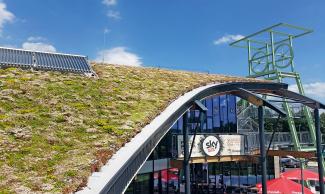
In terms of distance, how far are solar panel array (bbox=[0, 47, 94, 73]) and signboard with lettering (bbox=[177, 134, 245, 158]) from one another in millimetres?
10675

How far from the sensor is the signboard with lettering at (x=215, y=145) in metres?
30.2

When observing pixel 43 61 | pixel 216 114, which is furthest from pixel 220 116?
pixel 43 61

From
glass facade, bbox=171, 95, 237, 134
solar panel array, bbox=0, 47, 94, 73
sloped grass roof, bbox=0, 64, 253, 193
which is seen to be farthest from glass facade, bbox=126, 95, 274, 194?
solar panel array, bbox=0, 47, 94, 73

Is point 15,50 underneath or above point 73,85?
above

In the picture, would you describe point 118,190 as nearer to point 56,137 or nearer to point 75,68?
point 56,137

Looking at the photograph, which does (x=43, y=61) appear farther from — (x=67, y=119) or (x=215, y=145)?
(x=215, y=145)

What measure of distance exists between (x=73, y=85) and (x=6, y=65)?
4365mm

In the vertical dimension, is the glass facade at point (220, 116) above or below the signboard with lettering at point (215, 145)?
above

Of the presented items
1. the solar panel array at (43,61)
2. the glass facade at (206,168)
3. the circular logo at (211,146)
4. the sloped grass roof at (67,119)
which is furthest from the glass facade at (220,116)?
the solar panel array at (43,61)

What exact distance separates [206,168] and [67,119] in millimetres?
25192

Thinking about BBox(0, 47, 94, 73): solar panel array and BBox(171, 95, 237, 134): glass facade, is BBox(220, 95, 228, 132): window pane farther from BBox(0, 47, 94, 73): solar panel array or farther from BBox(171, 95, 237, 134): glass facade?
BBox(0, 47, 94, 73): solar panel array

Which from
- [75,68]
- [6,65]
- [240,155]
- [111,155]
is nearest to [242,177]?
[240,155]

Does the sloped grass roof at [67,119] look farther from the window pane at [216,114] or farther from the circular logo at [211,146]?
the window pane at [216,114]

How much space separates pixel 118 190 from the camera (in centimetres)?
1084
